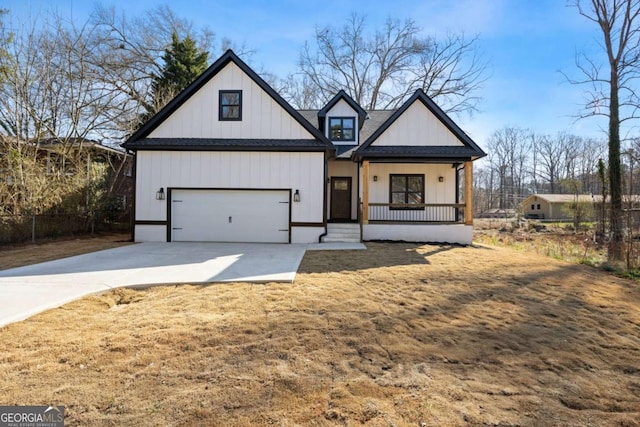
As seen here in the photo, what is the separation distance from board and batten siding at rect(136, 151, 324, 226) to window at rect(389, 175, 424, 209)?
3754mm

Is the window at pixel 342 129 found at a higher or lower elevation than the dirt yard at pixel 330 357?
higher

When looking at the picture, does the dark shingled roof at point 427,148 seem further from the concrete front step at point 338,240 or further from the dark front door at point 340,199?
the concrete front step at point 338,240

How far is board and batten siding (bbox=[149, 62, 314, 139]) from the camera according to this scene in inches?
447

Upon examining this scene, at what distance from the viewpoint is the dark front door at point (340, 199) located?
47.0 feet

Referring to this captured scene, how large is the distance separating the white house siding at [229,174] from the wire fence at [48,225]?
328cm

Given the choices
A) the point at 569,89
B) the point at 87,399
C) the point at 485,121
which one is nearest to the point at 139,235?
the point at 87,399

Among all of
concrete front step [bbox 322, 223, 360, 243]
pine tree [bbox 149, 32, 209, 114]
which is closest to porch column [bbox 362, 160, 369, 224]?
concrete front step [bbox 322, 223, 360, 243]

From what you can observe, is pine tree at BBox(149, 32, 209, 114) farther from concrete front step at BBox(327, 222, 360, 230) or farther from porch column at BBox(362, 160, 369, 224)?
porch column at BBox(362, 160, 369, 224)

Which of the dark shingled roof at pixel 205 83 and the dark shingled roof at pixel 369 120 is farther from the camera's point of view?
the dark shingled roof at pixel 369 120

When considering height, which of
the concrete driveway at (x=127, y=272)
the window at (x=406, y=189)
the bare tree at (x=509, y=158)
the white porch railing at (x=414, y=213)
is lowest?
the concrete driveway at (x=127, y=272)

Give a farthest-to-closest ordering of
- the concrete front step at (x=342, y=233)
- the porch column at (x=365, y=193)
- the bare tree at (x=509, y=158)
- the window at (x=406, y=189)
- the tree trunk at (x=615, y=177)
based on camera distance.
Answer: the bare tree at (x=509, y=158), the window at (x=406, y=189), the porch column at (x=365, y=193), the concrete front step at (x=342, y=233), the tree trunk at (x=615, y=177)

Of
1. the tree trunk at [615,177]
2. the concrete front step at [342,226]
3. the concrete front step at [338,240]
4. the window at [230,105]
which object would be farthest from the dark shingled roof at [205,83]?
the tree trunk at [615,177]

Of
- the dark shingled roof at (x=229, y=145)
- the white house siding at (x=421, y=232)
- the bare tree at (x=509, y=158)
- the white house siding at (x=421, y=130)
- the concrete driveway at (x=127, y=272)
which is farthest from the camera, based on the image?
the bare tree at (x=509, y=158)

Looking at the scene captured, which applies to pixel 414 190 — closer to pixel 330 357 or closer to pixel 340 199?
pixel 340 199
